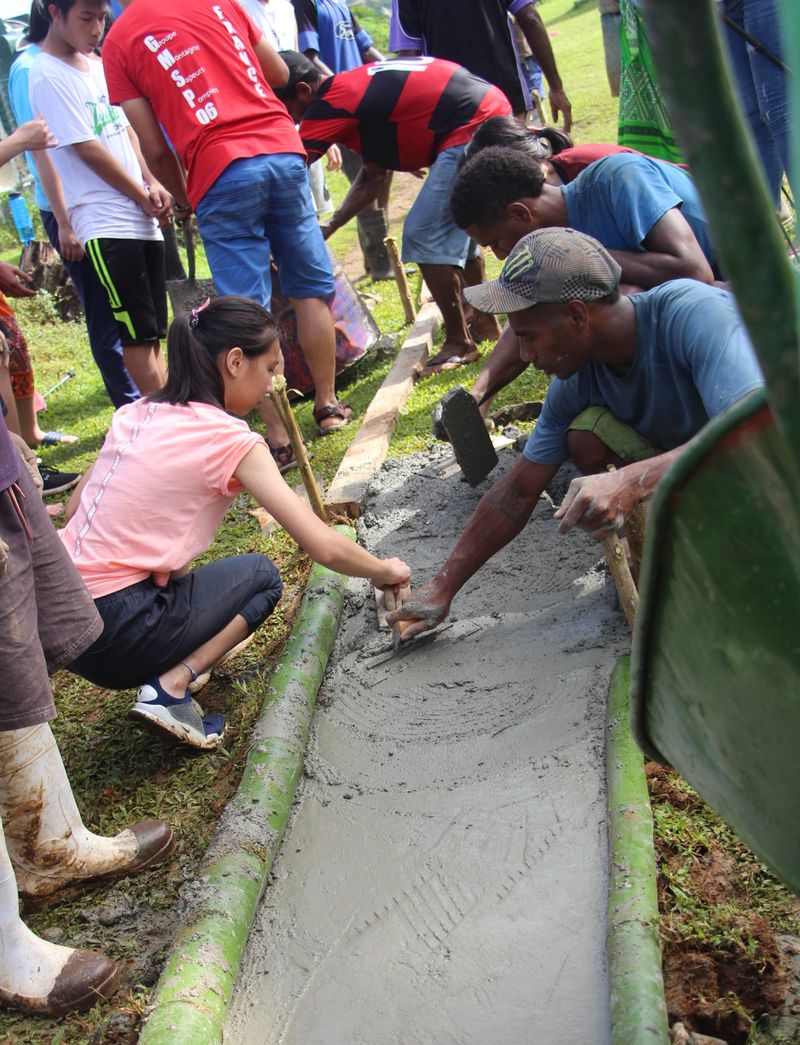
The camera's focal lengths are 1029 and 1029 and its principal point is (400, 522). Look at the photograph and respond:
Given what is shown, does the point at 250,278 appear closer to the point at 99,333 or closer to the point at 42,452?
the point at 99,333

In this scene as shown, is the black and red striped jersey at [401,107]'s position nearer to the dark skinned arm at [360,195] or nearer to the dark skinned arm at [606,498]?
the dark skinned arm at [360,195]

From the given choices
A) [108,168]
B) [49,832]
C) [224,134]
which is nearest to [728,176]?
[49,832]

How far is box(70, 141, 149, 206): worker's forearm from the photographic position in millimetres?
4633

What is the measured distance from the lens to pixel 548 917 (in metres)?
2.07

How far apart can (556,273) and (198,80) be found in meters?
2.31

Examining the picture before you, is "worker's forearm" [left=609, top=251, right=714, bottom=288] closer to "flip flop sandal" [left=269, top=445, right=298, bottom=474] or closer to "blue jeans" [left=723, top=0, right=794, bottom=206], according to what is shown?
"blue jeans" [left=723, top=0, right=794, bottom=206]

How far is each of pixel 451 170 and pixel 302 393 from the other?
151 centimetres

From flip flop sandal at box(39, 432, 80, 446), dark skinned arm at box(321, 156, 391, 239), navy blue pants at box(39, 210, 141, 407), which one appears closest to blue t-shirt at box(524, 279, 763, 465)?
navy blue pants at box(39, 210, 141, 407)

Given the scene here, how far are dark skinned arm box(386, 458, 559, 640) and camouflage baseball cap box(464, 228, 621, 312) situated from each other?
58 cm

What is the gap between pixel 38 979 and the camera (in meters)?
2.15

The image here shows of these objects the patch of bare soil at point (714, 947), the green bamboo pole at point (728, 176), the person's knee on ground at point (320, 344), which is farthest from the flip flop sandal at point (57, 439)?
the green bamboo pole at point (728, 176)

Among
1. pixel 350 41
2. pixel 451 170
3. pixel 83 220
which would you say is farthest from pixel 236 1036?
pixel 350 41

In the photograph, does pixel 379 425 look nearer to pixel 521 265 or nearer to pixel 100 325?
pixel 100 325

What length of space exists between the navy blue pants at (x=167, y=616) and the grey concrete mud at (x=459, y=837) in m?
0.38
